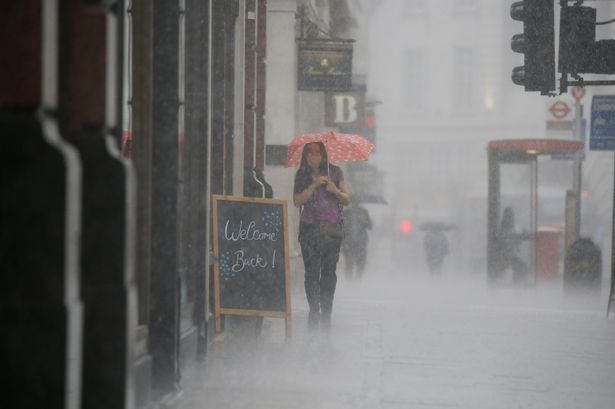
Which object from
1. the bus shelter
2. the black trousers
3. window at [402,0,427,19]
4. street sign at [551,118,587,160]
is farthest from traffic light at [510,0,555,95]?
window at [402,0,427,19]

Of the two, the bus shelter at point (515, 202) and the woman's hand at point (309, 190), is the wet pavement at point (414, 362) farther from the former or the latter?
the bus shelter at point (515, 202)

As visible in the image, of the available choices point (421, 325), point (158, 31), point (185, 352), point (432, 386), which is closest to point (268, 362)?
point (185, 352)

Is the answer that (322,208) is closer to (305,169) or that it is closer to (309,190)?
(309,190)

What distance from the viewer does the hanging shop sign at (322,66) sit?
740 inches

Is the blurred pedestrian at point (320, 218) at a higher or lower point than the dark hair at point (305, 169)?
lower

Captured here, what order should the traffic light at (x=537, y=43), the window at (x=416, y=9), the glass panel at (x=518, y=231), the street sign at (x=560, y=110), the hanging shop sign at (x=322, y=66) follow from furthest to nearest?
the window at (x=416, y=9) → the street sign at (x=560, y=110) → the glass panel at (x=518, y=231) → the hanging shop sign at (x=322, y=66) → the traffic light at (x=537, y=43)

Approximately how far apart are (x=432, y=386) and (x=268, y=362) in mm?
1472

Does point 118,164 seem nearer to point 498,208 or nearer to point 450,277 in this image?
point 498,208

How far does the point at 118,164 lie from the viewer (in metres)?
3.22

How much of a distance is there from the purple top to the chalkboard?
0.75 metres

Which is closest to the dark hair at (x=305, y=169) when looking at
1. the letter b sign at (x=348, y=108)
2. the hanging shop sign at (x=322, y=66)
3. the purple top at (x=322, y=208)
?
the purple top at (x=322, y=208)

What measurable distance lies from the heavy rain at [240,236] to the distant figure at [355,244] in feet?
0.21

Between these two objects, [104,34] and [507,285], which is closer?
[104,34]

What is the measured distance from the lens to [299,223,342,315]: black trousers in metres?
11.0
